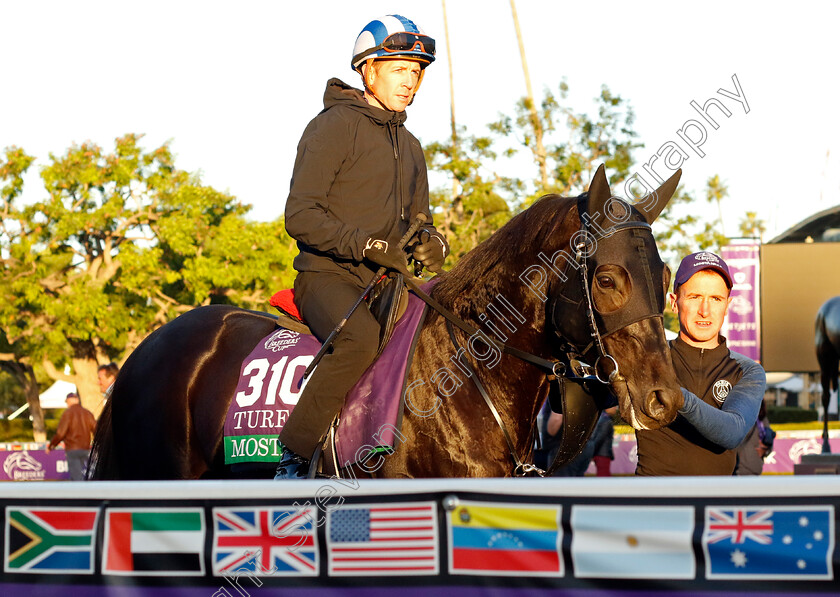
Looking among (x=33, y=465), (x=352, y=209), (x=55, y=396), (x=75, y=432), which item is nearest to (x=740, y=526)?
(x=352, y=209)

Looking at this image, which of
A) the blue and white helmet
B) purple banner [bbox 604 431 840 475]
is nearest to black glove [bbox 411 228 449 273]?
the blue and white helmet

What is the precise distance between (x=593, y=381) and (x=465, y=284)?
726mm

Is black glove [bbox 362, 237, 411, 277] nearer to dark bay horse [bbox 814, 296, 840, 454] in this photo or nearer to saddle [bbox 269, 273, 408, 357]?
saddle [bbox 269, 273, 408, 357]

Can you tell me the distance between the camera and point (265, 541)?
2.89m

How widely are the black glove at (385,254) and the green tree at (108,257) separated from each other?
29.1 m

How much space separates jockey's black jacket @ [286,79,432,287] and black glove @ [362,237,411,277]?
0.03 metres

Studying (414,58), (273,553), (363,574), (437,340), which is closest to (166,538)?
(273,553)

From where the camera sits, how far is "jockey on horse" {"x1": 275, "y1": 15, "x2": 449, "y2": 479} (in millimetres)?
4090

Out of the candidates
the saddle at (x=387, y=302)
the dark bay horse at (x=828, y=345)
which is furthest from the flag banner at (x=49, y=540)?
the dark bay horse at (x=828, y=345)

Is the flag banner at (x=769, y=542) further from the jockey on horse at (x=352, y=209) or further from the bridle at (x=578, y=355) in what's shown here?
the jockey on horse at (x=352, y=209)

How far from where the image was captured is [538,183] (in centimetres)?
2341

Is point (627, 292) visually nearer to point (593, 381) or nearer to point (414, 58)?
point (593, 381)

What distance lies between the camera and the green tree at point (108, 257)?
31.8 metres

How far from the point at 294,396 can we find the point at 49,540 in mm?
1531
